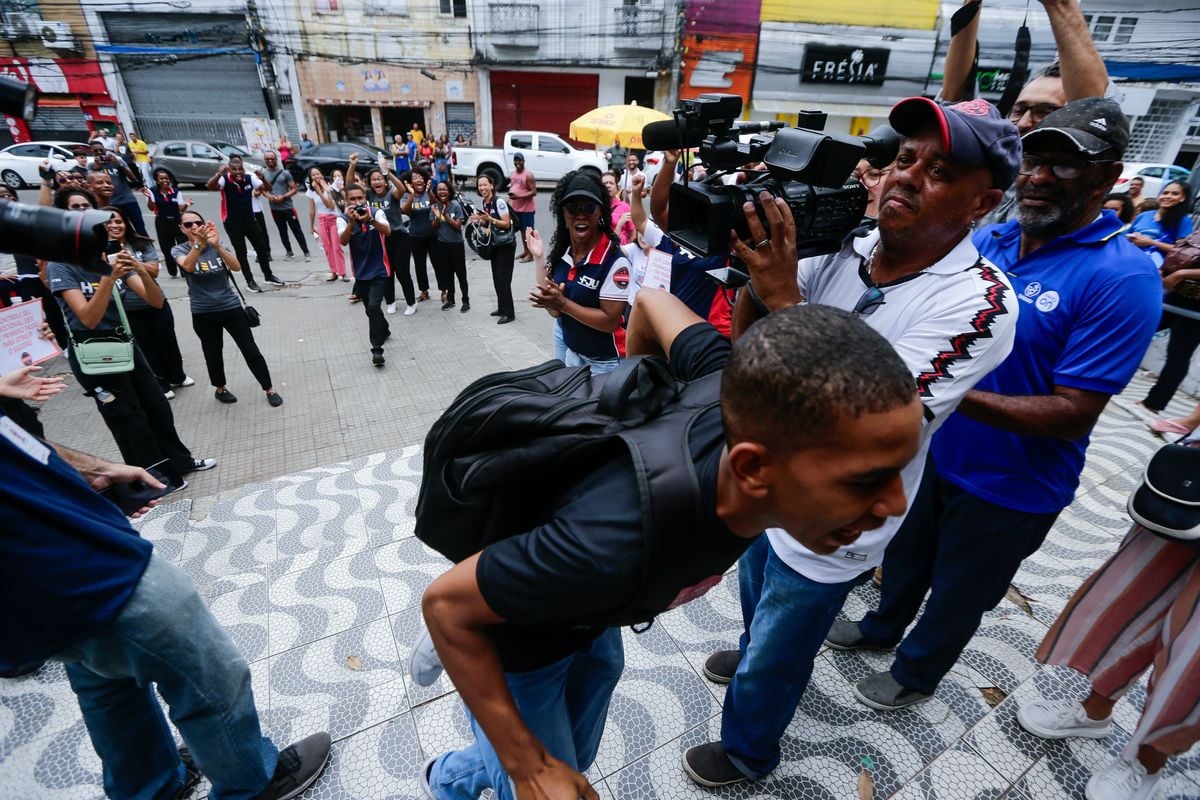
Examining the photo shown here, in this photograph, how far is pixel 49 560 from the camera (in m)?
1.32

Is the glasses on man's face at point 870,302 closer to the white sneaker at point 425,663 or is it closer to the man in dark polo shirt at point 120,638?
the white sneaker at point 425,663

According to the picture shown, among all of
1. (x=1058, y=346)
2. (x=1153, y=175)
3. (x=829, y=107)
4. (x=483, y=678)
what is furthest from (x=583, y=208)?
(x=829, y=107)

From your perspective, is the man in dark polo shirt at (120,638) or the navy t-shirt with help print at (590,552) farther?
the man in dark polo shirt at (120,638)

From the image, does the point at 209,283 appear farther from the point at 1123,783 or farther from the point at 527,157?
the point at 527,157

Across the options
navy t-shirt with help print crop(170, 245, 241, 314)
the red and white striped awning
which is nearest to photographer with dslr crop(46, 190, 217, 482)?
navy t-shirt with help print crop(170, 245, 241, 314)

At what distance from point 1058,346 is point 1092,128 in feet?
2.12

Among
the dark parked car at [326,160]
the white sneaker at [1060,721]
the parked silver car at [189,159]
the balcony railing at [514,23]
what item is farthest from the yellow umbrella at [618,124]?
the balcony railing at [514,23]

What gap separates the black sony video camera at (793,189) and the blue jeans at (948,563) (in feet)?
3.42

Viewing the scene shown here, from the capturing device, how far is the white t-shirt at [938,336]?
Result: 1.38 meters

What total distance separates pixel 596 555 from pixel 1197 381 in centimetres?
708

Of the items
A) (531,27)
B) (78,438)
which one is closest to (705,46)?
(531,27)

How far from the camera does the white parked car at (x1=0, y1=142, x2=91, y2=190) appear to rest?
14273mm

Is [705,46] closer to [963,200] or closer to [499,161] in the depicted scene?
[499,161]

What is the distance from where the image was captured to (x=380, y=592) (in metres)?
2.82
